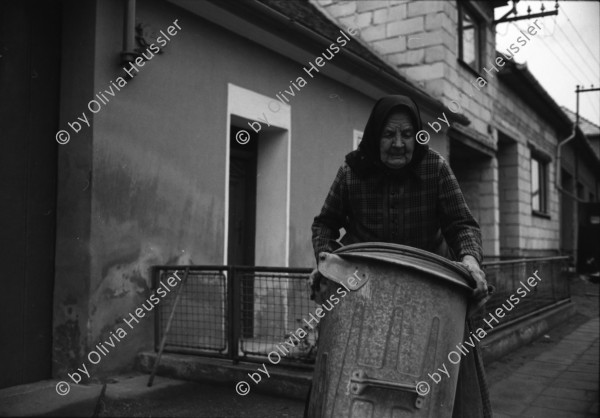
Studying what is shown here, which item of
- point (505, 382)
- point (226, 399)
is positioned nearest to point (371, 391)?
point (226, 399)

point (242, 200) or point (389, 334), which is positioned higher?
point (242, 200)

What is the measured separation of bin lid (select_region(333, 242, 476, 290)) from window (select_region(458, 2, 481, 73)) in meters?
10.9

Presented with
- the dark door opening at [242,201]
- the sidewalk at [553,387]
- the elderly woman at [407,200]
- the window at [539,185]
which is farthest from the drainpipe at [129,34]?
the window at [539,185]

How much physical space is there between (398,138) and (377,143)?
0.10 metres

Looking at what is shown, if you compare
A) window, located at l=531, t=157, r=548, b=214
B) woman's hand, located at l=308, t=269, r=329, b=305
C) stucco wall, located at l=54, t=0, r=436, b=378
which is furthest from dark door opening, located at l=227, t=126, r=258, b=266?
window, located at l=531, t=157, r=548, b=214

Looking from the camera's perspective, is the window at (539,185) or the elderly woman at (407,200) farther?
the window at (539,185)

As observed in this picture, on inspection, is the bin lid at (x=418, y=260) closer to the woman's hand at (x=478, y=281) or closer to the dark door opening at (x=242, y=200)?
the woman's hand at (x=478, y=281)

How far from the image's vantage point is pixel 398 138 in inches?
94.7

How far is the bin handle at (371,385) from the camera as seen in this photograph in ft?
6.32

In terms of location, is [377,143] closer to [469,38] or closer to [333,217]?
[333,217]

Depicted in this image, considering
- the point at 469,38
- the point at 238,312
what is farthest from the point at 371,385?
the point at 469,38

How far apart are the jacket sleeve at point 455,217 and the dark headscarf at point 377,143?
16 centimetres

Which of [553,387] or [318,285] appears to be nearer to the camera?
[318,285]

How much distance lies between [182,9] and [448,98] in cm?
720
